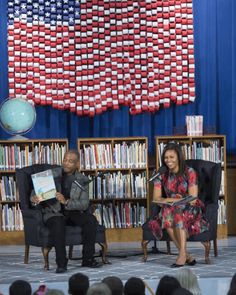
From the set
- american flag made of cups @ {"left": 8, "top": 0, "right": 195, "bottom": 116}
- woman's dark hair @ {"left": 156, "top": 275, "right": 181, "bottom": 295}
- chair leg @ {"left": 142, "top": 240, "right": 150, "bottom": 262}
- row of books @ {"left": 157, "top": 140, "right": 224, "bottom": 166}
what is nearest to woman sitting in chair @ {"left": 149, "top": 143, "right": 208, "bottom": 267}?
chair leg @ {"left": 142, "top": 240, "right": 150, "bottom": 262}

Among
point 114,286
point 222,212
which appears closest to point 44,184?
point 222,212

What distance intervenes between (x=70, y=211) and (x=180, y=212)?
39.1 inches

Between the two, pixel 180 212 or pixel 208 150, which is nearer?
pixel 180 212

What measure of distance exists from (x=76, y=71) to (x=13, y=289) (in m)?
6.79

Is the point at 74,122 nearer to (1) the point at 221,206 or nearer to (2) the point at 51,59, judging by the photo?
(2) the point at 51,59

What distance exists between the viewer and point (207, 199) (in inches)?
339

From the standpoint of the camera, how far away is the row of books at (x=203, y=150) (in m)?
9.91

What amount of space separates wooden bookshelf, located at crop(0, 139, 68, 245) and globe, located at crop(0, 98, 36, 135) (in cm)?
15

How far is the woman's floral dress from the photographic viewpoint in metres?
8.15

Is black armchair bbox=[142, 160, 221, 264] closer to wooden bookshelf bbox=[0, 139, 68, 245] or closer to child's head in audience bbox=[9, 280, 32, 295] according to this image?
wooden bookshelf bbox=[0, 139, 68, 245]

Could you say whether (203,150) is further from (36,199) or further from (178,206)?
(36,199)

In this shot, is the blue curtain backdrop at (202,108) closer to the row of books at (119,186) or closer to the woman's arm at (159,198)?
the row of books at (119,186)

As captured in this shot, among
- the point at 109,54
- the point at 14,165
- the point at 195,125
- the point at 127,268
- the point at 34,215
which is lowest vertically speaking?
the point at 127,268

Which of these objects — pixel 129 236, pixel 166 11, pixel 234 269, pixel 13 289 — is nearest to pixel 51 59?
pixel 166 11
